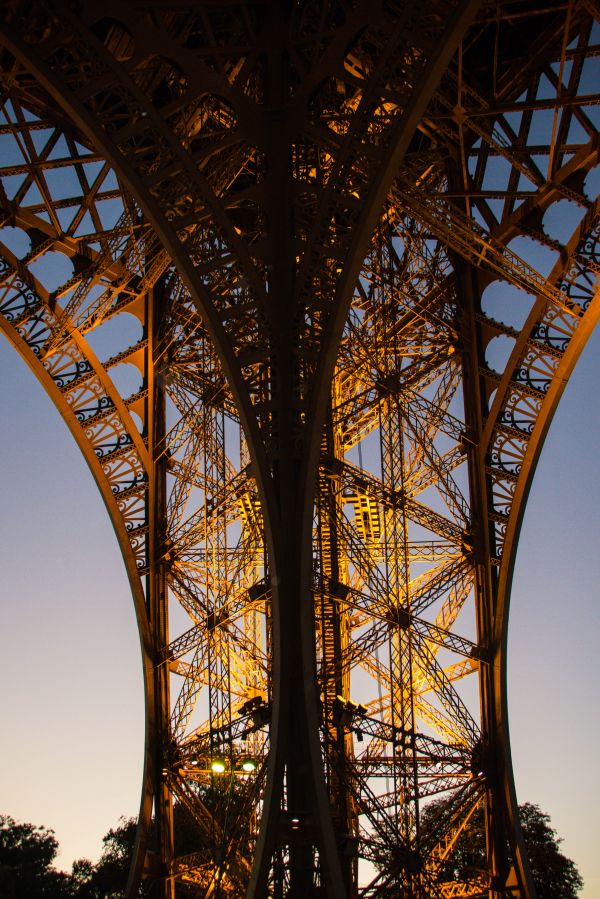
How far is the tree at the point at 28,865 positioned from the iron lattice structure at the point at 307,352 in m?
5.12

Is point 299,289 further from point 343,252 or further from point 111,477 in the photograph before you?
point 111,477

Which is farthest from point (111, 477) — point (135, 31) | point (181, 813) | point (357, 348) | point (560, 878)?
point (560, 878)

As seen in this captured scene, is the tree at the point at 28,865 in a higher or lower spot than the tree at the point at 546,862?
lower

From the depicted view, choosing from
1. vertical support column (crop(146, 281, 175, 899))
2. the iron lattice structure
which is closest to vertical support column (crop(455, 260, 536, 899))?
the iron lattice structure

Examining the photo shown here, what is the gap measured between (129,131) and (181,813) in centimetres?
2106

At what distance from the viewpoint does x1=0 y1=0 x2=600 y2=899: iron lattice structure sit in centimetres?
1609

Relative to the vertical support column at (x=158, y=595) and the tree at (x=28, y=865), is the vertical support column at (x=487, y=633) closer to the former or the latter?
the vertical support column at (x=158, y=595)

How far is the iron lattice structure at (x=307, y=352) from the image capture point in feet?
52.8

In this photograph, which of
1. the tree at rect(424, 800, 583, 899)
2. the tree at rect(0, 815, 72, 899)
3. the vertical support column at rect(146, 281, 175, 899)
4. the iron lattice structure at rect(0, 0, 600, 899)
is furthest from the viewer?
the tree at rect(424, 800, 583, 899)

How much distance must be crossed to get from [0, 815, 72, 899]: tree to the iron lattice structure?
202 inches

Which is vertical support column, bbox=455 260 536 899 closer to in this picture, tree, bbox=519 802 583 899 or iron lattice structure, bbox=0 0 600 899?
iron lattice structure, bbox=0 0 600 899

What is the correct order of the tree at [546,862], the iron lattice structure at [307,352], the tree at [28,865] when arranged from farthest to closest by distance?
the tree at [546,862], the tree at [28,865], the iron lattice structure at [307,352]

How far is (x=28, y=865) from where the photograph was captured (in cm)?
2644

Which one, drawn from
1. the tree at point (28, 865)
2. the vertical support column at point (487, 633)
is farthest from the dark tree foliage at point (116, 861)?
the vertical support column at point (487, 633)
